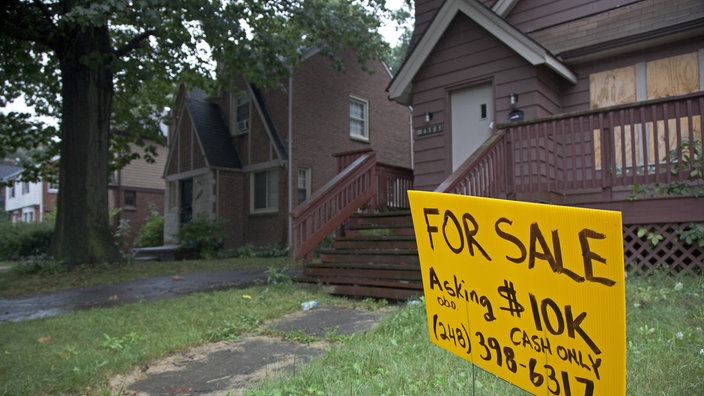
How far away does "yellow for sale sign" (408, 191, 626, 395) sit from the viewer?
1.54m

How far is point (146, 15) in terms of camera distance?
941 centimetres

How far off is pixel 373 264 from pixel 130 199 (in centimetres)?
2498

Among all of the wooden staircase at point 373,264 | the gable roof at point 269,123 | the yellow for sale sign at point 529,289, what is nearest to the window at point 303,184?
the gable roof at point 269,123

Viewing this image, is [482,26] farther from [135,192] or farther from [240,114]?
[135,192]

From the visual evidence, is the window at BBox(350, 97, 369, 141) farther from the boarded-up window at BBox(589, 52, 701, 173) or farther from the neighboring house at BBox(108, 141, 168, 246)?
the neighboring house at BBox(108, 141, 168, 246)

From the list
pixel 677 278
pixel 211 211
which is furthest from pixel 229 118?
pixel 677 278

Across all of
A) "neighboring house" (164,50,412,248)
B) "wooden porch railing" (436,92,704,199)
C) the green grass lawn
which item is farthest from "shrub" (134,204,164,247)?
"wooden porch railing" (436,92,704,199)

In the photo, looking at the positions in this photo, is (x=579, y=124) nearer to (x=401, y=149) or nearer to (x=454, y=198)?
(x=454, y=198)

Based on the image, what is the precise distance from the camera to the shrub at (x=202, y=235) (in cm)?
1638

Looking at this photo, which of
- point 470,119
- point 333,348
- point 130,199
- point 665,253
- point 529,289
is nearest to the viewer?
point 529,289

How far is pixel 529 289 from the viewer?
1784mm

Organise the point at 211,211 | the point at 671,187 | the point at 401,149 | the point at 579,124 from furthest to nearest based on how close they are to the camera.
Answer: the point at 401,149 < the point at 211,211 < the point at 579,124 < the point at 671,187

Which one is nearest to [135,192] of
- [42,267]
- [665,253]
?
[42,267]

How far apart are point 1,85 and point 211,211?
706cm
